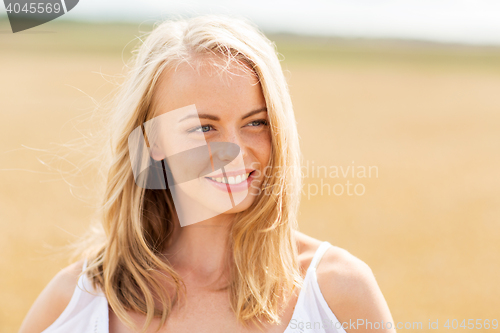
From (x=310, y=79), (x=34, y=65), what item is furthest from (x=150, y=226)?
(x=34, y=65)

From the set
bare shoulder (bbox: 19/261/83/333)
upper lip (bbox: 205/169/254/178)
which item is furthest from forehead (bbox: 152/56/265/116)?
bare shoulder (bbox: 19/261/83/333)

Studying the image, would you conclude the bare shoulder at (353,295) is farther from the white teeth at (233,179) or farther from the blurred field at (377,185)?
the blurred field at (377,185)

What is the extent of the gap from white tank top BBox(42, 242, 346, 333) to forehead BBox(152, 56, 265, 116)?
0.72 metres

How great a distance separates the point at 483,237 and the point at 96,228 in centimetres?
700

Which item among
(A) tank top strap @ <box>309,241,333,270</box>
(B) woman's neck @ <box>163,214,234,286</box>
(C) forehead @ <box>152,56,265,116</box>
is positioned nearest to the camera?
(C) forehead @ <box>152,56,265,116</box>

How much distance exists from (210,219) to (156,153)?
0.38m

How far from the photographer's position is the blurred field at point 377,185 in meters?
5.84

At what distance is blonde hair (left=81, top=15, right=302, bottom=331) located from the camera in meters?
1.80

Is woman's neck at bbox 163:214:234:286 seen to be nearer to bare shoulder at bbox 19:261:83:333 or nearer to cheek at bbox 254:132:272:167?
cheek at bbox 254:132:272:167

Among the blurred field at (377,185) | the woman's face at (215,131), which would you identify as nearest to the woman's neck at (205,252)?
the woman's face at (215,131)

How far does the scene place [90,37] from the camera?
129 ft

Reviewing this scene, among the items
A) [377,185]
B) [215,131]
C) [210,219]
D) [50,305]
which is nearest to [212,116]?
[215,131]

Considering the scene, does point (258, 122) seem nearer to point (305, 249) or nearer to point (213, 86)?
point (213, 86)

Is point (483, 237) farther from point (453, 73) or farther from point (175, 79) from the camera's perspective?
point (453, 73)
